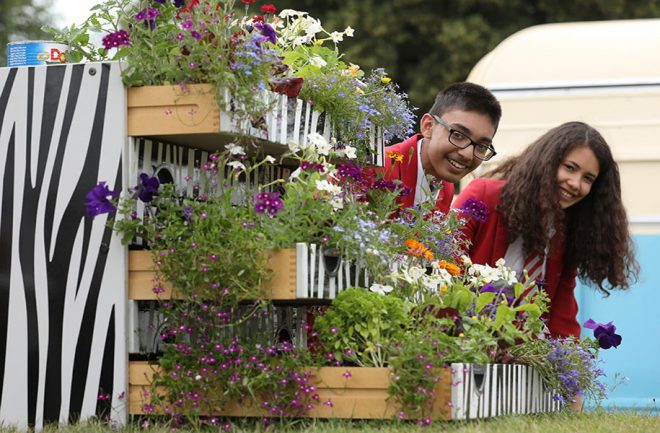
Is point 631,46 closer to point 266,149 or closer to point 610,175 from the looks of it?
point 610,175

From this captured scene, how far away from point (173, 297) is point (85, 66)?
104 centimetres

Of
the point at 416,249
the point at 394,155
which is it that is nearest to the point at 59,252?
the point at 416,249

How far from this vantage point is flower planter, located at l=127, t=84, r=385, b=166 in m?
4.68

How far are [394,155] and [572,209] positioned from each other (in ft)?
3.75

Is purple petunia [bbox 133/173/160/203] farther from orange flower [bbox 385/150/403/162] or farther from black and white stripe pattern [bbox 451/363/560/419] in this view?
orange flower [bbox 385/150/403/162]

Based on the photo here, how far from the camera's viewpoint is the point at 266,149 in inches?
214

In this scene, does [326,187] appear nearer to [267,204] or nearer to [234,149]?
[267,204]

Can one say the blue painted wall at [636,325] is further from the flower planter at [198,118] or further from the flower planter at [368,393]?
the flower planter at [198,118]

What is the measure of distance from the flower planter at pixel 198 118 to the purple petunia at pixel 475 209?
4.16ft

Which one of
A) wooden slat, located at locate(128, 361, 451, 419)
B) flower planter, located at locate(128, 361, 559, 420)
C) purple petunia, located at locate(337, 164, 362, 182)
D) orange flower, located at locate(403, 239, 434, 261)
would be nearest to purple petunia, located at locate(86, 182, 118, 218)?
flower planter, located at locate(128, 361, 559, 420)

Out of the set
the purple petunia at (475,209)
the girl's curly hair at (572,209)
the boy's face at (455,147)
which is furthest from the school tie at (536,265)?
the boy's face at (455,147)

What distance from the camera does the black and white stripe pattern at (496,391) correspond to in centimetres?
458

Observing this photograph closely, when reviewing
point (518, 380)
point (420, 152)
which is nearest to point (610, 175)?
point (420, 152)

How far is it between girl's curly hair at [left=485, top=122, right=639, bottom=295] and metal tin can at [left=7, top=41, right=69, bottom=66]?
8.21 feet
